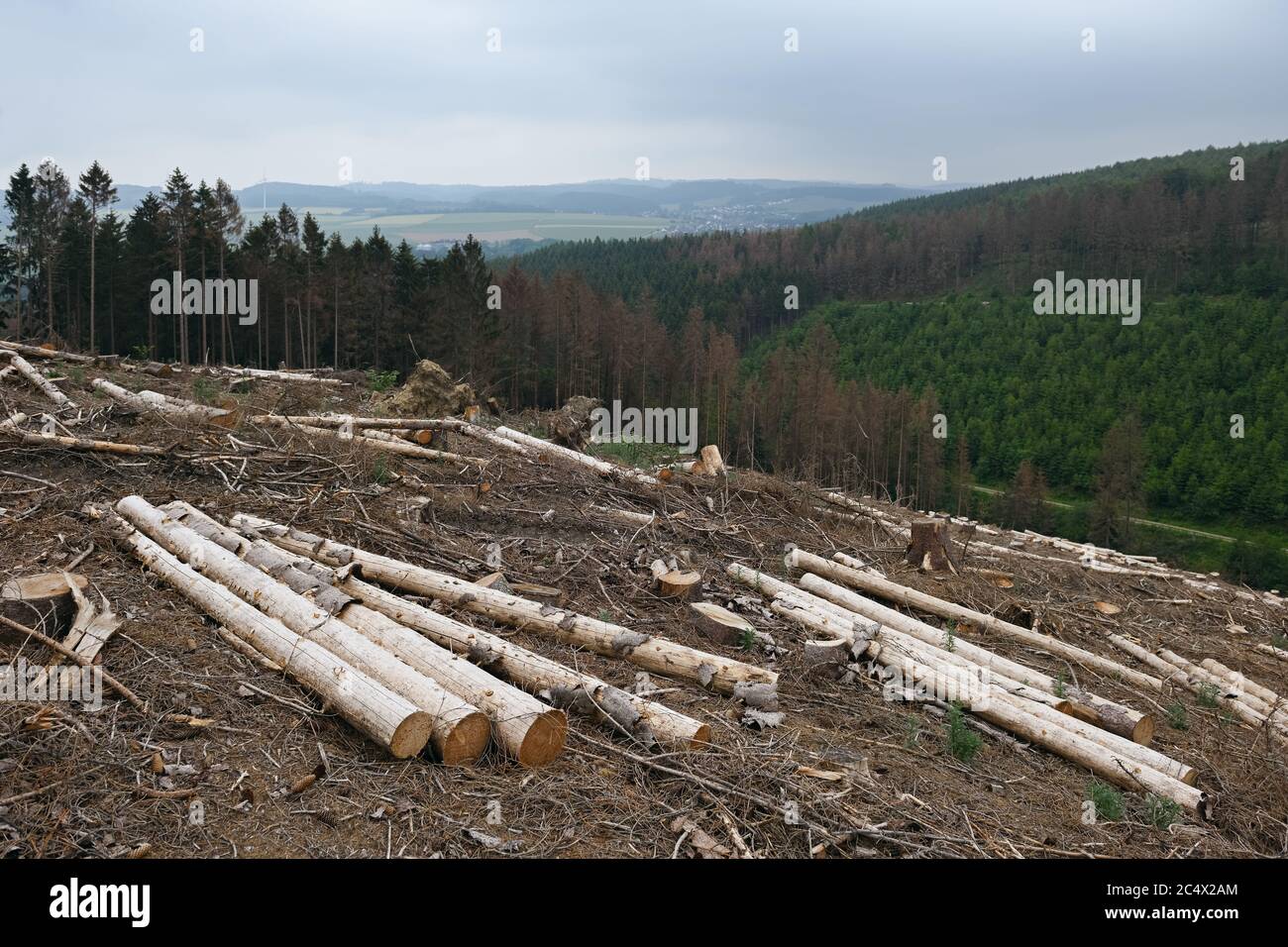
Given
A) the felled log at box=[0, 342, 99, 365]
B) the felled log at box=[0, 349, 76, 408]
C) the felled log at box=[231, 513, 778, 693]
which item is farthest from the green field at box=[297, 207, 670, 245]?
the felled log at box=[231, 513, 778, 693]

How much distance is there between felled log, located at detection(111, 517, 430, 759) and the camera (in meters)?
4.66

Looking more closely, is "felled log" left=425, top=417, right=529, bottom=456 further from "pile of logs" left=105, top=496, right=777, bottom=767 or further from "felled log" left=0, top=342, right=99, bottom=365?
"felled log" left=0, top=342, right=99, bottom=365

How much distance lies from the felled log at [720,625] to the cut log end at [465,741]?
2725 millimetres

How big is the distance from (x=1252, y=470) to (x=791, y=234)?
71703mm

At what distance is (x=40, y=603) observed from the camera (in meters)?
5.36

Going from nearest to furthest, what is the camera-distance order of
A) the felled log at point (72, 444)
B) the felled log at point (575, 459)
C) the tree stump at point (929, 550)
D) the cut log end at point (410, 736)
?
the cut log end at point (410, 736) < the felled log at point (72, 444) < the tree stump at point (929, 550) < the felled log at point (575, 459)

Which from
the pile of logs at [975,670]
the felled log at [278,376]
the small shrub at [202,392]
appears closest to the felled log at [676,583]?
the pile of logs at [975,670]

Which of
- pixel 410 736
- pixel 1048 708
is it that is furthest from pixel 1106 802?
pixel 410 736

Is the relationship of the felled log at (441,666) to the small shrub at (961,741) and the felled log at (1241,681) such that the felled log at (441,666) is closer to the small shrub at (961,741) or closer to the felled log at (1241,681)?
the small shrub at (961,741)

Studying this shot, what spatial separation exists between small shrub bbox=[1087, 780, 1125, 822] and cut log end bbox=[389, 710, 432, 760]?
12.8 feet

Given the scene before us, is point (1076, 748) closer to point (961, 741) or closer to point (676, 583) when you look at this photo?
point (961, 741)

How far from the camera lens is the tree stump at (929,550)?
9805mm

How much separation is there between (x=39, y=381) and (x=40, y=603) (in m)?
8.55
